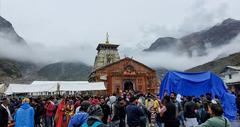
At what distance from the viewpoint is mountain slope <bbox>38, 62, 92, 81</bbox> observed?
468 feet

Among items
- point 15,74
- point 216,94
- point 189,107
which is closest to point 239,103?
point 216,94

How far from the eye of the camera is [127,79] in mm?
52375

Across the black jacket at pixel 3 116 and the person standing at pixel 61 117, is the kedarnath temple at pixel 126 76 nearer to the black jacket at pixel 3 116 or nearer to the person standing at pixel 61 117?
the person standing at pixel 61 117

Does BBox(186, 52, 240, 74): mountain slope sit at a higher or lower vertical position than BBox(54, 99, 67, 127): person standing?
higher

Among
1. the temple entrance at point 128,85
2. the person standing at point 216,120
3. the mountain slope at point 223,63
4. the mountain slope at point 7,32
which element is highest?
the mountain slope at point 7,32

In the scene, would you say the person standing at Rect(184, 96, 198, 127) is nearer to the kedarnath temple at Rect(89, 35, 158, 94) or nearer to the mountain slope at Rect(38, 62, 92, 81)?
the kedarnath temple at Rect(89, 35, 158, 94)

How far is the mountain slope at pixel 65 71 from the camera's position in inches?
5620

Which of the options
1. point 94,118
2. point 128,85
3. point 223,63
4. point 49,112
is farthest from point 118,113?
point 223,63

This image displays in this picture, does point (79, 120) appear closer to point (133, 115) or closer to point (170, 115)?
point (133, 115)

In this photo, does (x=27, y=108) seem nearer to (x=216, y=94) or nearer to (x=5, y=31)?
(x=216, y=94)

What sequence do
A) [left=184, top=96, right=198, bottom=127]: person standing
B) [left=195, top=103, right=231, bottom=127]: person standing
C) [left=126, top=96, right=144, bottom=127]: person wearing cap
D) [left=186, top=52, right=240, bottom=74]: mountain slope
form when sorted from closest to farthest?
[left=195, top=103, right=231, bottom=127]: person standing → [left=126, top=96, right=144, bottom=127]: person wearing cap → [left=184, top=96, right=198, bottom=127]: person standing → [left=186, top=52, right=240, bottom=74]: mountain slope

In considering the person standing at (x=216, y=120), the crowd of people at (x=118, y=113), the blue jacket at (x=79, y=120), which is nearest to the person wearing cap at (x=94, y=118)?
the crowd of people at (x=118, y=113)

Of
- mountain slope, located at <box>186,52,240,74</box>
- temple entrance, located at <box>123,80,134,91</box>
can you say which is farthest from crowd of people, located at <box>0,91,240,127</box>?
mountain slope, located at <box>186,52,240,74</box>

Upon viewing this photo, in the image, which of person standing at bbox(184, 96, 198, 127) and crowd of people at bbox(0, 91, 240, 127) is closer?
crowd of people at bbox(0, 91, 240, 127)
